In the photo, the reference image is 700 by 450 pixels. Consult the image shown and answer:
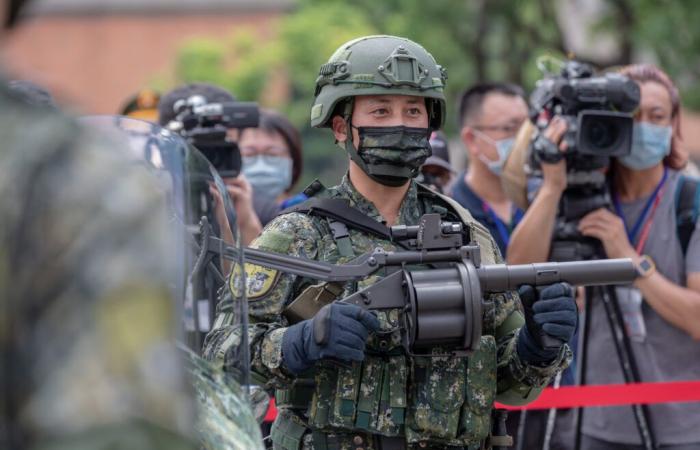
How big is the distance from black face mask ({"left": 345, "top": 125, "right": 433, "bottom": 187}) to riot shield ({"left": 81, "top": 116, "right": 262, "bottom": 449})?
35.4 inches

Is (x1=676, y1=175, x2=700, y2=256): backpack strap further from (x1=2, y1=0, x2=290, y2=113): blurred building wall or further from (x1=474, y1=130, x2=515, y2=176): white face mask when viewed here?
(x1=2, y1=0, x2=290, y2=113): blurred building wall

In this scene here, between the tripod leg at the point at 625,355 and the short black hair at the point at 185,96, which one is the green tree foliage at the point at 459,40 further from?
the tripod leg at the point at 625,355

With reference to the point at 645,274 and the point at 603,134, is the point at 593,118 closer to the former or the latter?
the point at 603,134

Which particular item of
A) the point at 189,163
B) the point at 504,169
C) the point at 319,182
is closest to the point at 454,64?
the point at 504,169

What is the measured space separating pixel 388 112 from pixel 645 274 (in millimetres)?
1884

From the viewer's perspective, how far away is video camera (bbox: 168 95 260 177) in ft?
17.8

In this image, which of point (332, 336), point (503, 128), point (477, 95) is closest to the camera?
point (332, 336)

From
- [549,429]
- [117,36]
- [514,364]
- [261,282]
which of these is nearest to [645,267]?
[549,429]

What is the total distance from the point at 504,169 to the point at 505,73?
12.9m

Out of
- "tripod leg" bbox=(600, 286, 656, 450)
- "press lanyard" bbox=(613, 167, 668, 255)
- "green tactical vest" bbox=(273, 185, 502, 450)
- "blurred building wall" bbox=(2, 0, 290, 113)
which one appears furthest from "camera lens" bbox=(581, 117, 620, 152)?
"blurred building wall" bbox=(2, 0, 290, 113)

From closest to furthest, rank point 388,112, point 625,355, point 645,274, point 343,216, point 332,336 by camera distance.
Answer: point 332,336, point 343,216, point 388,112, point 645,274, point 625,355

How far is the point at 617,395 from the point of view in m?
5.28

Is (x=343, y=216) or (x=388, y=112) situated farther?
(x=388, y=112)

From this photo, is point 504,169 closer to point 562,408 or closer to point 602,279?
point 562,408
